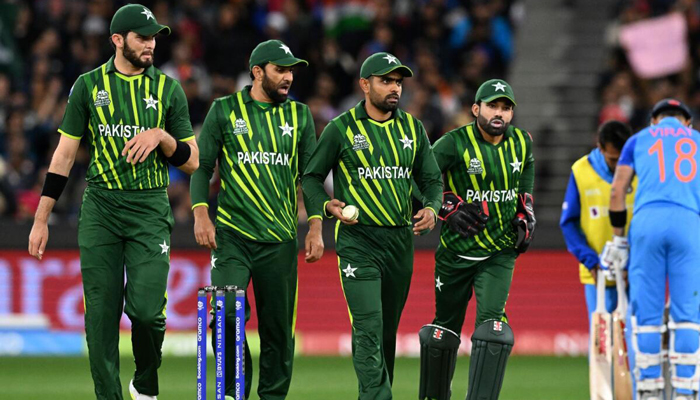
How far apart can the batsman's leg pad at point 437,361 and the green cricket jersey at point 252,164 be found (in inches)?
53.2

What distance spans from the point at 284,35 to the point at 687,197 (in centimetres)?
1035

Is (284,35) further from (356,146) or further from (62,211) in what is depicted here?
(356,146)

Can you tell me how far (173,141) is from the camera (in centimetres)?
877

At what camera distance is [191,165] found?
29.5 feet

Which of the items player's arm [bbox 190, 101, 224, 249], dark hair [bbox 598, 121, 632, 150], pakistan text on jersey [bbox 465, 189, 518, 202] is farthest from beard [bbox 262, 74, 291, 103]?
dark hair [bbox 598, 121, 632, 150]

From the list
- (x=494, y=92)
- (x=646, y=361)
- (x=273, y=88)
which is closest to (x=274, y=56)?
(x=273, y=88)

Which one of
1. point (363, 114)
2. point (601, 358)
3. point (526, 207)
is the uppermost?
point (363, 114)

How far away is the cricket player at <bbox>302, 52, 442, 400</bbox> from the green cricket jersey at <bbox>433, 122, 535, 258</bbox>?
0.32 m

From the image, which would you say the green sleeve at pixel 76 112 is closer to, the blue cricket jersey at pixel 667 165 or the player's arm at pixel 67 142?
the player's arm at pixel 67 142

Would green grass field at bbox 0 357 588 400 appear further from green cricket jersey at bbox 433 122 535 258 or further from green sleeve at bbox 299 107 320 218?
green sleeve at bbox 299 107 320 218

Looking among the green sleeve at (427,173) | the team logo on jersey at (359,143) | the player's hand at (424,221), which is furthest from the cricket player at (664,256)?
the team logo on jersey at (359,143)

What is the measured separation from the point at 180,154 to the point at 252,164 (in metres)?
0.65

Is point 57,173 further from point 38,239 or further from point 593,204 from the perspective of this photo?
point 593,204

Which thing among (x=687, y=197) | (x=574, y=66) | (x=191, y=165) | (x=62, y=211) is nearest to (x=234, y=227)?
(x=191, y=165)
